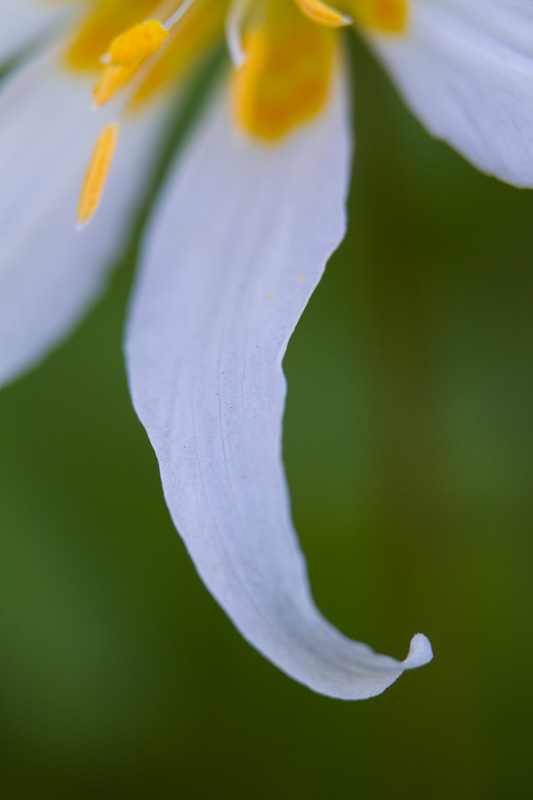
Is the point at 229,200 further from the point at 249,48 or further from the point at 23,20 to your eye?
the point at 23,20

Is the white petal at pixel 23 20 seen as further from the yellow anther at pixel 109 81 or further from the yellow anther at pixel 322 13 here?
the yellow anther at pixel 322 13

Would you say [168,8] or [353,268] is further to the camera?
[353,268]

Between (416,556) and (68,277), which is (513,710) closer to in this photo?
(416,556)

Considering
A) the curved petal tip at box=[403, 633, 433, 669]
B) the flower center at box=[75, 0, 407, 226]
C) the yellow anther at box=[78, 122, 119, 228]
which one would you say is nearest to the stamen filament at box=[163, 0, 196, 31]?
the flower center at box=[75, 0, 407, 226]

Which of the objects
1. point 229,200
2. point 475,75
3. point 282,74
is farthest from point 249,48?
point 475,75

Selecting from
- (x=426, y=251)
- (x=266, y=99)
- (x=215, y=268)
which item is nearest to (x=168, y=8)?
(x=266, y=99)

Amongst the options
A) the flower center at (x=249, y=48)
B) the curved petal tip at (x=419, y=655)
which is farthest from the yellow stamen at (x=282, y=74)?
the curved petal tip at (x=419, y=655)

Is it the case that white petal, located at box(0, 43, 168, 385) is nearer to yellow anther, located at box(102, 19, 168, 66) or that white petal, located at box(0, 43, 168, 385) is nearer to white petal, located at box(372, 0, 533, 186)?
yellow anther, located at box(102, 19, 168, 66)
